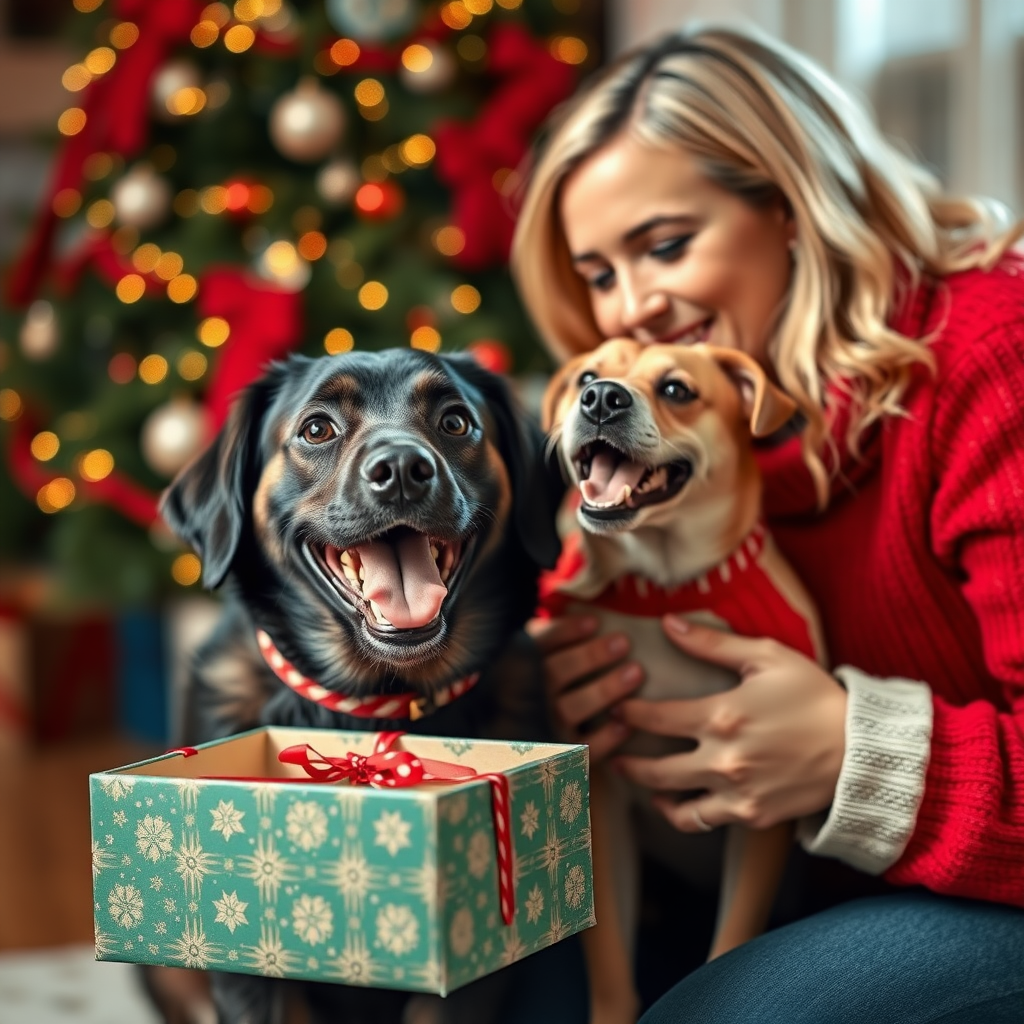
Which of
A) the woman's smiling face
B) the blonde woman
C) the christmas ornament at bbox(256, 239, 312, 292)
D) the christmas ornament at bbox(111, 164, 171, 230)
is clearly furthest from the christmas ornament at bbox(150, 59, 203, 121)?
the woman's smiling face

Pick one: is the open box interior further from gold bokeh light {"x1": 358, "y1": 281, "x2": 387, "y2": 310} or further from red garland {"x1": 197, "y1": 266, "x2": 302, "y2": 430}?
gold bokeh light {"x1": 358, "y1": 281, "x2": 387, "y2": 310}

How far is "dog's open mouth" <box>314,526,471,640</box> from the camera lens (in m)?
1.14

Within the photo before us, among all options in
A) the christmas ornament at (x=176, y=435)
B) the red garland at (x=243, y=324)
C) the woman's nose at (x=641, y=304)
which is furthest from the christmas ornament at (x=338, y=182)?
the woman's nose at (x=641, y=304)

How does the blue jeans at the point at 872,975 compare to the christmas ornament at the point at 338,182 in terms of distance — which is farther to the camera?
the christmas ornament at the point at 338,182

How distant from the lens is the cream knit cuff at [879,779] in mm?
1296

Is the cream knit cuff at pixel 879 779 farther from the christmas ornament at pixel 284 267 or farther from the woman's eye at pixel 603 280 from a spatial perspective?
the christmas ornament at pixel 284 267

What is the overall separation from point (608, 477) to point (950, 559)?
40cm

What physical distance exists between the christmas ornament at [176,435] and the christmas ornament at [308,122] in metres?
0.75

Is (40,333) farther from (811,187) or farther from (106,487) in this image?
(811,187)

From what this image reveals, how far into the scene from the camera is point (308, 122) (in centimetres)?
339

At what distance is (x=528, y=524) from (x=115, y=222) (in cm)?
275

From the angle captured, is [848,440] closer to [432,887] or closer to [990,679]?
[990,679]

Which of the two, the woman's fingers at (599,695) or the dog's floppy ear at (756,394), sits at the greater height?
the dog's floppy ear at (756,394)

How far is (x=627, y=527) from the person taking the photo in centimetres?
140
